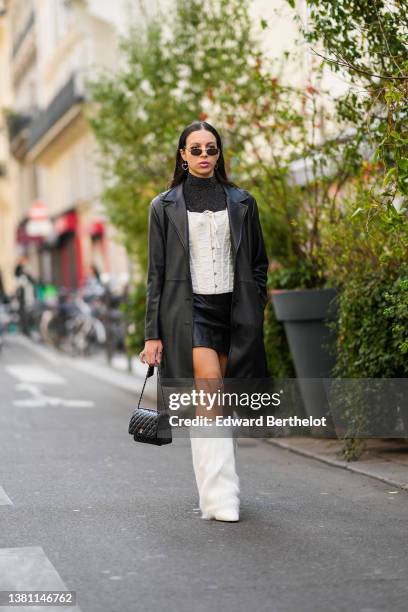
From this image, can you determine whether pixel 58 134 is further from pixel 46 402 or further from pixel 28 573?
pixel 28 573

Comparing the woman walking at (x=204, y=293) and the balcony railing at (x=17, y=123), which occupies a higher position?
the balcony railing at (x=17, y=123)

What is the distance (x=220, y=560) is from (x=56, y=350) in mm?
19581

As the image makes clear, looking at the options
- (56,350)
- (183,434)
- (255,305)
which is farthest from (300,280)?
(56,350)

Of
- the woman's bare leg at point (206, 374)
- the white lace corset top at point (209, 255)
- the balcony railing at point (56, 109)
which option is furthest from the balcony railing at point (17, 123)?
the woman's bare leg at point (206, 374)

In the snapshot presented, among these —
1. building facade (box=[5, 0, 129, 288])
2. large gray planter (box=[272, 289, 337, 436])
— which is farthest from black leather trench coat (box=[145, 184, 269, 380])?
building facade (box=[5, 0, 129, 288])

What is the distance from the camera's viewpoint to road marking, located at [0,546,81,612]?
507 cm

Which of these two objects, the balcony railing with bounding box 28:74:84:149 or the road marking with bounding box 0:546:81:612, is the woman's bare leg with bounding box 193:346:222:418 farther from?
the balcony railing with bounding box 28:74:84:149

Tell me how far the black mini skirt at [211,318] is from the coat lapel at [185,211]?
25 centimetres

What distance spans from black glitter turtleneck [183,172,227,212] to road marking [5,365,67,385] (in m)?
10.4

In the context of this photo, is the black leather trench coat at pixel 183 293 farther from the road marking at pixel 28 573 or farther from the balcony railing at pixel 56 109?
the balcony railing at pixel 56 109

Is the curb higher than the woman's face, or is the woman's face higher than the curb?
the woman's face

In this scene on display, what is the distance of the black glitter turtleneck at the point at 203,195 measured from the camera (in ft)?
21.5

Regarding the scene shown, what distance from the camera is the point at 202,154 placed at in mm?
6516

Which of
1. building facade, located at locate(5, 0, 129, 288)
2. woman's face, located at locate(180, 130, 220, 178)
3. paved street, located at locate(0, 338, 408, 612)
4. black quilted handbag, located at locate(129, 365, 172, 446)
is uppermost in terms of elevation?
building facade, located at locate(5, 0, 129, 288)
